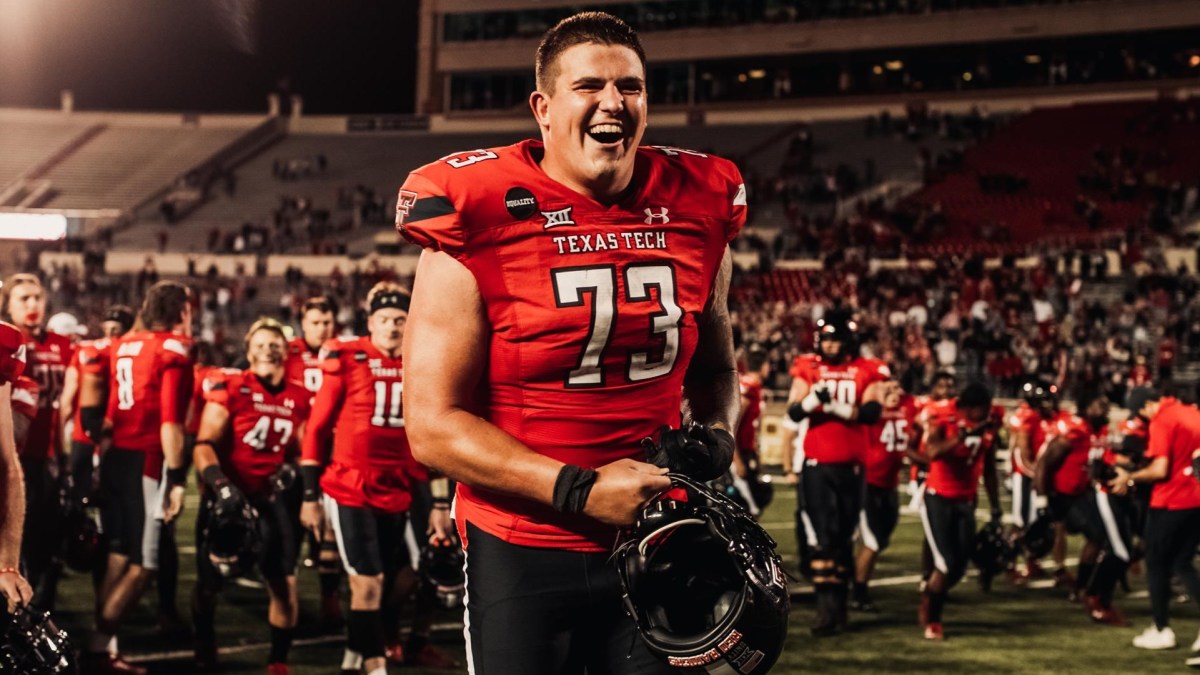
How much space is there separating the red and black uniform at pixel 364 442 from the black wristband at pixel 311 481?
0.10 metres

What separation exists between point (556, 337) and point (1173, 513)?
730cm

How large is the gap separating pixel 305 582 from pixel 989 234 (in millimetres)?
26009

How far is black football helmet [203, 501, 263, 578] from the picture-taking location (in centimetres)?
737

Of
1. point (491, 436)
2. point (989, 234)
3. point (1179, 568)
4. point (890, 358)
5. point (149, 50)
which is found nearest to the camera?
point (491, 436)

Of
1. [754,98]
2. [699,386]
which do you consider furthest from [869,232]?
[699,386]

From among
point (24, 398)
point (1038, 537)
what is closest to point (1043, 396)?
point (1038, 537)

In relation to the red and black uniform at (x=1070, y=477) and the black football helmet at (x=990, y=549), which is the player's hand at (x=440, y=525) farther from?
the red and black uniform at (x=1070, y=477)

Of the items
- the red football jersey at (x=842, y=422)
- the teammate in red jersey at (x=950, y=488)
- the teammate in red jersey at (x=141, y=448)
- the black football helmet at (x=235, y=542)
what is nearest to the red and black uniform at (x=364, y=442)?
the black football helmet at (x=235, y=542)

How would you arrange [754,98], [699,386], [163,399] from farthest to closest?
1. [754,98]
2. [163,399]
3. [699,386]

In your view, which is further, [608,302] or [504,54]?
[504,54]

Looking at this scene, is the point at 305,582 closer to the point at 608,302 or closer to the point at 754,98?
the point at 608,302

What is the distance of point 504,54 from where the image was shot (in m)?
50.9

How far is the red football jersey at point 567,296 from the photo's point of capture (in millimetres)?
3027

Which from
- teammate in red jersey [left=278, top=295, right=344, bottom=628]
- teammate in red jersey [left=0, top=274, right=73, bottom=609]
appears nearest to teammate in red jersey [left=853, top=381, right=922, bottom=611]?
teammate in red jersey [left=278, top=295, right=344, bottom=628]
